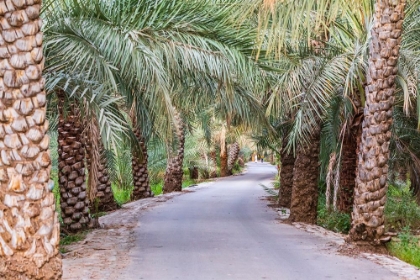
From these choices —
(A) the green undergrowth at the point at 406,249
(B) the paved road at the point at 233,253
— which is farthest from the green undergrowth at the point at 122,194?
(A) the green undergrowth at the point at 406,249

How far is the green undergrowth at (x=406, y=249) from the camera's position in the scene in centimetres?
1042

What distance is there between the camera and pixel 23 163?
615 cm

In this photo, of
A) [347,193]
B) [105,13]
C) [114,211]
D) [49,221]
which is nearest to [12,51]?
[49,221]

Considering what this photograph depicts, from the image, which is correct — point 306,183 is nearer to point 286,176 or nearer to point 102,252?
point 286,176

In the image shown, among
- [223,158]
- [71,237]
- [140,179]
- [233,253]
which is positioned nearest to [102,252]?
[233,253]

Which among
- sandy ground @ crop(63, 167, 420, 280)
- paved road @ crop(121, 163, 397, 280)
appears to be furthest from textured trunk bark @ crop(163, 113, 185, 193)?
sandy ground @ crop(63, 167, 420, 280)

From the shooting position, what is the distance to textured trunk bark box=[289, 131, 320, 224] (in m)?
15.0

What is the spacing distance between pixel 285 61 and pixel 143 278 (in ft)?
21.6

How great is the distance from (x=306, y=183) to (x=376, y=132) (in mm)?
4700

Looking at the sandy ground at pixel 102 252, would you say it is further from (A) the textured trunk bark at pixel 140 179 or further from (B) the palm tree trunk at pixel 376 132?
(A) the textured trunk bark at pixel 140 179

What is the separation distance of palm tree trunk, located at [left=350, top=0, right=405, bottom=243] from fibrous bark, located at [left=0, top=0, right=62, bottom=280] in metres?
5.90

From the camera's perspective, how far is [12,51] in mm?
6195

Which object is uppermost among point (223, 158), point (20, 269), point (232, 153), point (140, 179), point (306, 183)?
point (232, 153)

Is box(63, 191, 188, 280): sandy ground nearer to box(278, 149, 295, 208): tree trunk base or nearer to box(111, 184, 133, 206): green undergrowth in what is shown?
box(278, 149, 295, 208): tree trunk base
